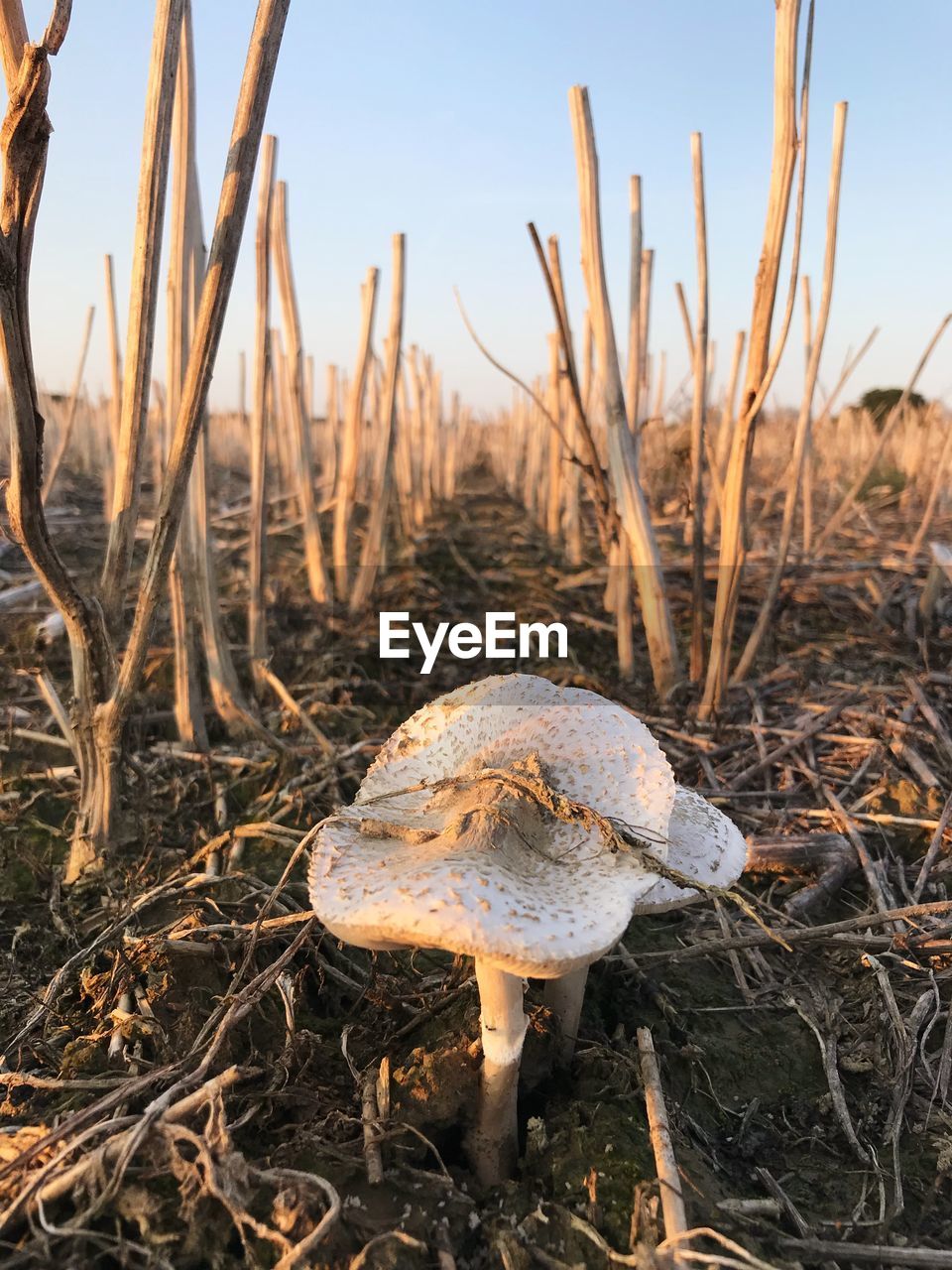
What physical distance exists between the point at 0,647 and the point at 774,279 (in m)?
3.13

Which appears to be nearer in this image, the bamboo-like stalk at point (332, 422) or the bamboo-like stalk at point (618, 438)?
the bamboo-like stalk at point (618, 438)

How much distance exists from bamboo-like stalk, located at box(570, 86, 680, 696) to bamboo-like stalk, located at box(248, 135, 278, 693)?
1.05 metres

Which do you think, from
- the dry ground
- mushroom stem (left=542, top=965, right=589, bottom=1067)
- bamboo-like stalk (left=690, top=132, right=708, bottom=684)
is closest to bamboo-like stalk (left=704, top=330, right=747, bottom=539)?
bamboo-like stalk (left=690, top=132, right=708, bottom=684)

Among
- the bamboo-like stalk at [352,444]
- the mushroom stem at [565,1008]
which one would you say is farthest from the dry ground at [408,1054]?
the bamboo-like stalk at [352,444]

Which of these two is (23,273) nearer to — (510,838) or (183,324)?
(183,324)

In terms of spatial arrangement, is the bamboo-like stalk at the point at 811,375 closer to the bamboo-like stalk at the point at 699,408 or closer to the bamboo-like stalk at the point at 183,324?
the bamboo-like stalk at the point at 699,408

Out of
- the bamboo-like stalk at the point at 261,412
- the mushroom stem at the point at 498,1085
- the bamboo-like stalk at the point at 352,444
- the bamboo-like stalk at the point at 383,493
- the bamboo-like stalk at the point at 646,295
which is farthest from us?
the bamboo-like stalk at the point at 352,444

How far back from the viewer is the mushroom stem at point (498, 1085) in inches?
42.4

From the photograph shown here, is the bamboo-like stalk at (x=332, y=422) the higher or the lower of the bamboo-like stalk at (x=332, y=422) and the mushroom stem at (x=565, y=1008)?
the higher

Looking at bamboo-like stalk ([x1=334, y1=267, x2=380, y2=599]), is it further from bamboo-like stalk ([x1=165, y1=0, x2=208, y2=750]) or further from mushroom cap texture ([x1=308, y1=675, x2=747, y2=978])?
mushroom cap texture ([x1=308, y1=675, x2=747, y2=978])

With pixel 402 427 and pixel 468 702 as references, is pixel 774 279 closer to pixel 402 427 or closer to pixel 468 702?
pixel 468 702

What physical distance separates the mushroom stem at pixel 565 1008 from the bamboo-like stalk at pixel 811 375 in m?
1.84

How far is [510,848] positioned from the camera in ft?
3.49

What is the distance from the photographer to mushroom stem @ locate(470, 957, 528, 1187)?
1.08 m
